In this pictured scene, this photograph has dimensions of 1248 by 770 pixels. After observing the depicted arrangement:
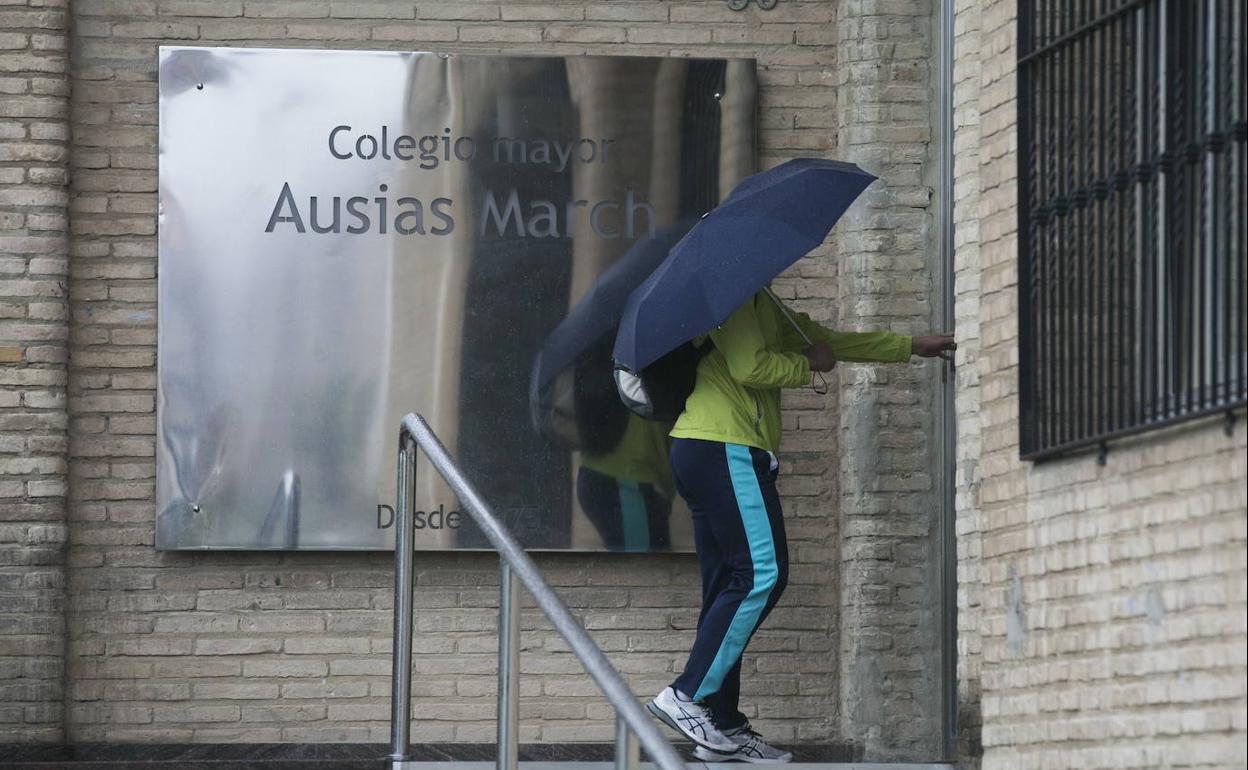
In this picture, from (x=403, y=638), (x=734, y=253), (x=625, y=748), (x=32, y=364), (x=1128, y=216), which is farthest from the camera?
(x=32, y=364)

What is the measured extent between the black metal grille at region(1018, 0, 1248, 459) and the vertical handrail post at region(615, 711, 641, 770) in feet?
4.96

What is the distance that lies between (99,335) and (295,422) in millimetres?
787

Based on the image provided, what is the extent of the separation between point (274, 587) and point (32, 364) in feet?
3.87

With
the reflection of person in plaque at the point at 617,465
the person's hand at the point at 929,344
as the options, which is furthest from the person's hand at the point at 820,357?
the reflection of person in plaque at the point at 617,465

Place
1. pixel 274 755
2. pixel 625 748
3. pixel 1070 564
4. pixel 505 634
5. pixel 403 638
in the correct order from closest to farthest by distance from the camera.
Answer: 1. pixel 625 748
2. pixel 505 634
3. pixel 1070 564
4. pixel 403 638
5. pixel 274 755

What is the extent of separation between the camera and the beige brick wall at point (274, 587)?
7301mm

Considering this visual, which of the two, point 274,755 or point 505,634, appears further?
point 274,755

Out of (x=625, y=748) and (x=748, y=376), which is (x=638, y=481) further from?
(x=625, y=748)

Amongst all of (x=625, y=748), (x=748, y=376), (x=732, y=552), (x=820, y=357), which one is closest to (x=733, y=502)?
(x=732, y=552)

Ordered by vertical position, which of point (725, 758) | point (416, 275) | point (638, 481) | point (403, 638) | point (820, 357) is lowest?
point (725, 758)

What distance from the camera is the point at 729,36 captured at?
24.8ft

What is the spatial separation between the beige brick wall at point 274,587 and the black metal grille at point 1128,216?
207 cm

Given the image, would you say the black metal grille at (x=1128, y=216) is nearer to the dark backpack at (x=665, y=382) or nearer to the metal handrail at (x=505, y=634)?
the dark backpack at (x=665, y=382)

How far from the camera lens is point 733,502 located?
612cm
